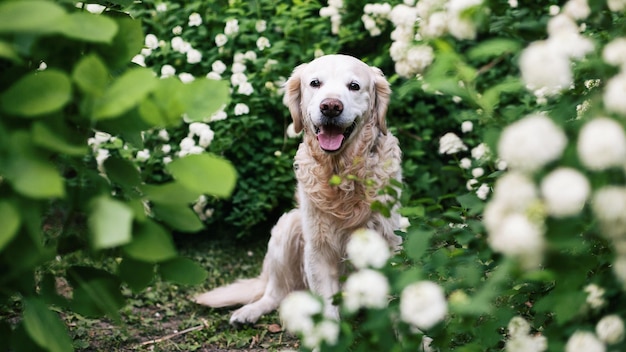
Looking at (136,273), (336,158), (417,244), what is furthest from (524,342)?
(336,158)

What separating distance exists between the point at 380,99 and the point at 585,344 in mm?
2237

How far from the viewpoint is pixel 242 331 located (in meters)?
3.69

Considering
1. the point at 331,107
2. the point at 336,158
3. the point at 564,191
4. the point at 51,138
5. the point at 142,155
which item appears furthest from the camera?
the point at 142,155

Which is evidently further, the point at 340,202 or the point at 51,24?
the point at 340,202

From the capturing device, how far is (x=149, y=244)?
1673 millimetres

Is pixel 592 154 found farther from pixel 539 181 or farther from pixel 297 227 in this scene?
pixel 297 227

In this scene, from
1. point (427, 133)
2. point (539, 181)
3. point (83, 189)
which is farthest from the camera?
point (427, 133)

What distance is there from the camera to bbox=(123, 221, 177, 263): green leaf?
1.66 meters

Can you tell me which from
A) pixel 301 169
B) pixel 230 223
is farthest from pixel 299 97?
pixel 230 223

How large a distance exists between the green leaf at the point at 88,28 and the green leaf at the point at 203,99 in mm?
222

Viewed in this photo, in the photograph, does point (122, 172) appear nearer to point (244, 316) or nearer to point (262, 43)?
point (244, 316)

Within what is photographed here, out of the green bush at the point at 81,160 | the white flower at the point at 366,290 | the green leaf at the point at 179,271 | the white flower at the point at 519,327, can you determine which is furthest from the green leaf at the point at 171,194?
the white flower at the point at 519,327

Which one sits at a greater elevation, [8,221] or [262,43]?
[8,221]

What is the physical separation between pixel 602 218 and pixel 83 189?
122 centimetres
